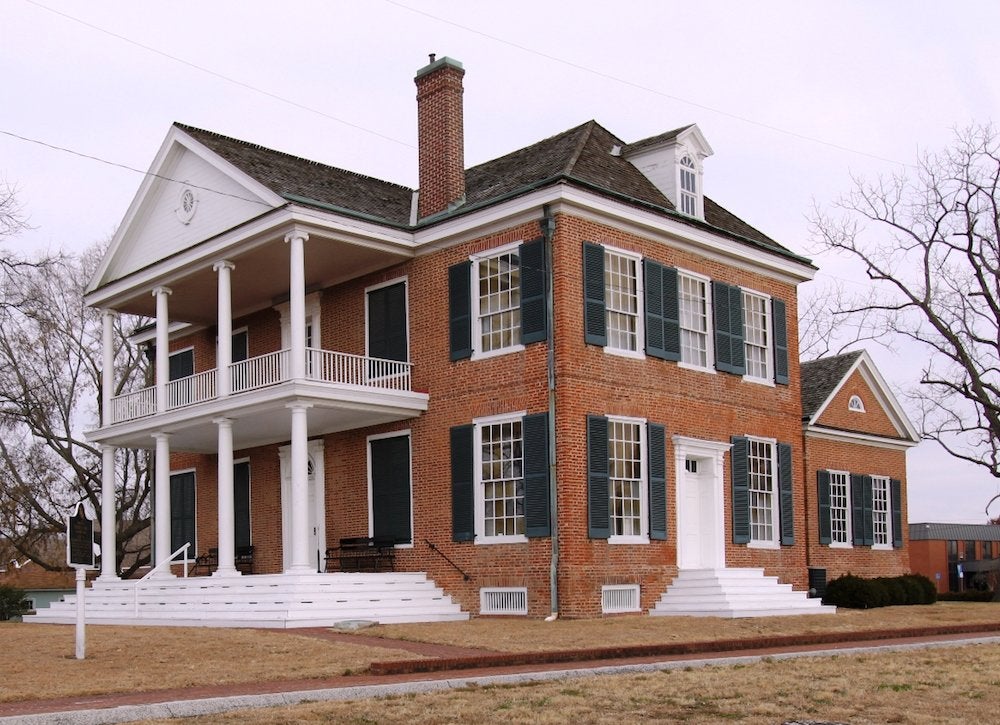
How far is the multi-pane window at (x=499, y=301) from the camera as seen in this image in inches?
851

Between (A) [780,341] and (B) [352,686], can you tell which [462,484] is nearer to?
(A) [780,341]

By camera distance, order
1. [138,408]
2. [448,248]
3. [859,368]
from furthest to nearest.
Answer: [859,368]
[138,408]
[448,248]

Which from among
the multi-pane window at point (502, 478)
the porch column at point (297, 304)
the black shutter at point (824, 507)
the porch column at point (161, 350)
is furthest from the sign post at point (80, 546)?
the black shutter at point (824, 507)

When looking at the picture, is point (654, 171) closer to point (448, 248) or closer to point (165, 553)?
point (448, 248)

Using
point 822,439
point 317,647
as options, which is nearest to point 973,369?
point 822,439

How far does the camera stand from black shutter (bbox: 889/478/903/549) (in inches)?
1225

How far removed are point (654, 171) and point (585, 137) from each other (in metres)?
1.55

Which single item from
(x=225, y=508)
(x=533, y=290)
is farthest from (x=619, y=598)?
(x=225, y=508)

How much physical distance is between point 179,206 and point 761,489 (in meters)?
13.1

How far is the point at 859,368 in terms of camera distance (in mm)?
31328

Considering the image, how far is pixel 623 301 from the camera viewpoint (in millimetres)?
22141

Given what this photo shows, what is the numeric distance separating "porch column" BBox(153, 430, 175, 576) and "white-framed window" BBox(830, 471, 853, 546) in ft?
48.8

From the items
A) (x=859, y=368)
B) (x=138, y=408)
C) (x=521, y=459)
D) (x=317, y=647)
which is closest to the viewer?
(x=317, y=647)

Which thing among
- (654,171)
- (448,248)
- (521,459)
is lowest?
(521,459)
